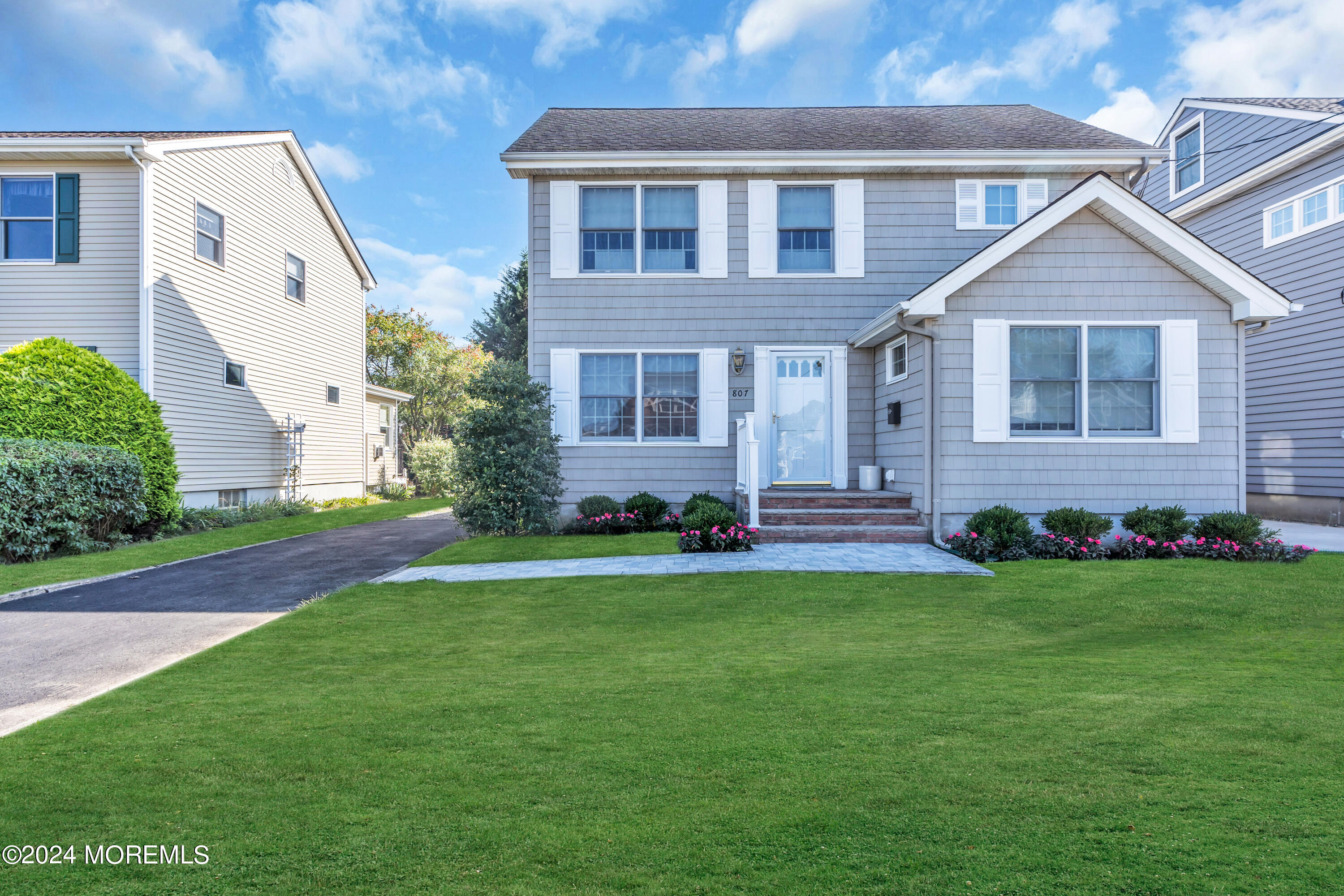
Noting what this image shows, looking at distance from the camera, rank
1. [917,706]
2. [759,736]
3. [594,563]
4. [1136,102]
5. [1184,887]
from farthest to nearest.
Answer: [1136,102], [594,563], [917,706], [759,736], [1184,887]

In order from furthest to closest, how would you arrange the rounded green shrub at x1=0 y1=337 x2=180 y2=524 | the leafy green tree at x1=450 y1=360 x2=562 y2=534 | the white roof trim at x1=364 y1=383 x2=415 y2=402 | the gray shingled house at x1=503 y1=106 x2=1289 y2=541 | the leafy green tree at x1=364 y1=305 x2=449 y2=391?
the leafy green tree at x1=364 y1=305 x2=449 y2=391 < the white roof trim at x1=364 y1=383 x2=415 y2=402 < the gray shingled house at x1=503 y1=106 x2=1289 y2=541 < the leafy green tree at x1=450 y1=360 x2=562 y2=534 < the rounded green shrub at x1=0 y1=337 x2=180 y2=524

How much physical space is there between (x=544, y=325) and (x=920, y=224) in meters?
6.63

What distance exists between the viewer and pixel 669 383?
12.1 m

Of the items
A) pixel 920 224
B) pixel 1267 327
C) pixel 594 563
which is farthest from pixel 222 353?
pixel 1267 327

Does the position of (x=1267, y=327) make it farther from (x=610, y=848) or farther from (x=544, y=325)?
(x=610, y=848)

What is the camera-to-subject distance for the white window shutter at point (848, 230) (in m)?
12.1

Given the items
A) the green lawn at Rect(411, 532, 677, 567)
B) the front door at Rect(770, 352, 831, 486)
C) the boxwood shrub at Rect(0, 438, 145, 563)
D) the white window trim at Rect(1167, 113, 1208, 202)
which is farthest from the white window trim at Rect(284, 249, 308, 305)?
the white window trim at Rect(1167, 113, 1208, 202)

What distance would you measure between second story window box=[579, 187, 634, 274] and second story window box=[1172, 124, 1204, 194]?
12264 mm

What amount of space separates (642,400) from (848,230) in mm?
4515

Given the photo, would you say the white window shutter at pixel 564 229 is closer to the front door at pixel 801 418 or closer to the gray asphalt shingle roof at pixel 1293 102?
the front door at pixel 801 418

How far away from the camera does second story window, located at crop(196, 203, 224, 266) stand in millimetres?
14430

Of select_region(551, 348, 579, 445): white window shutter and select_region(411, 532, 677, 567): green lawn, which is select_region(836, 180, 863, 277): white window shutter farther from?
select_region(411, 532, 677, 567): green lawn

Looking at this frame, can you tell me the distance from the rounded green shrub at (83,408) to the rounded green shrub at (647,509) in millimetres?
7666

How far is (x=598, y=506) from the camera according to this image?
1162 centimetres
